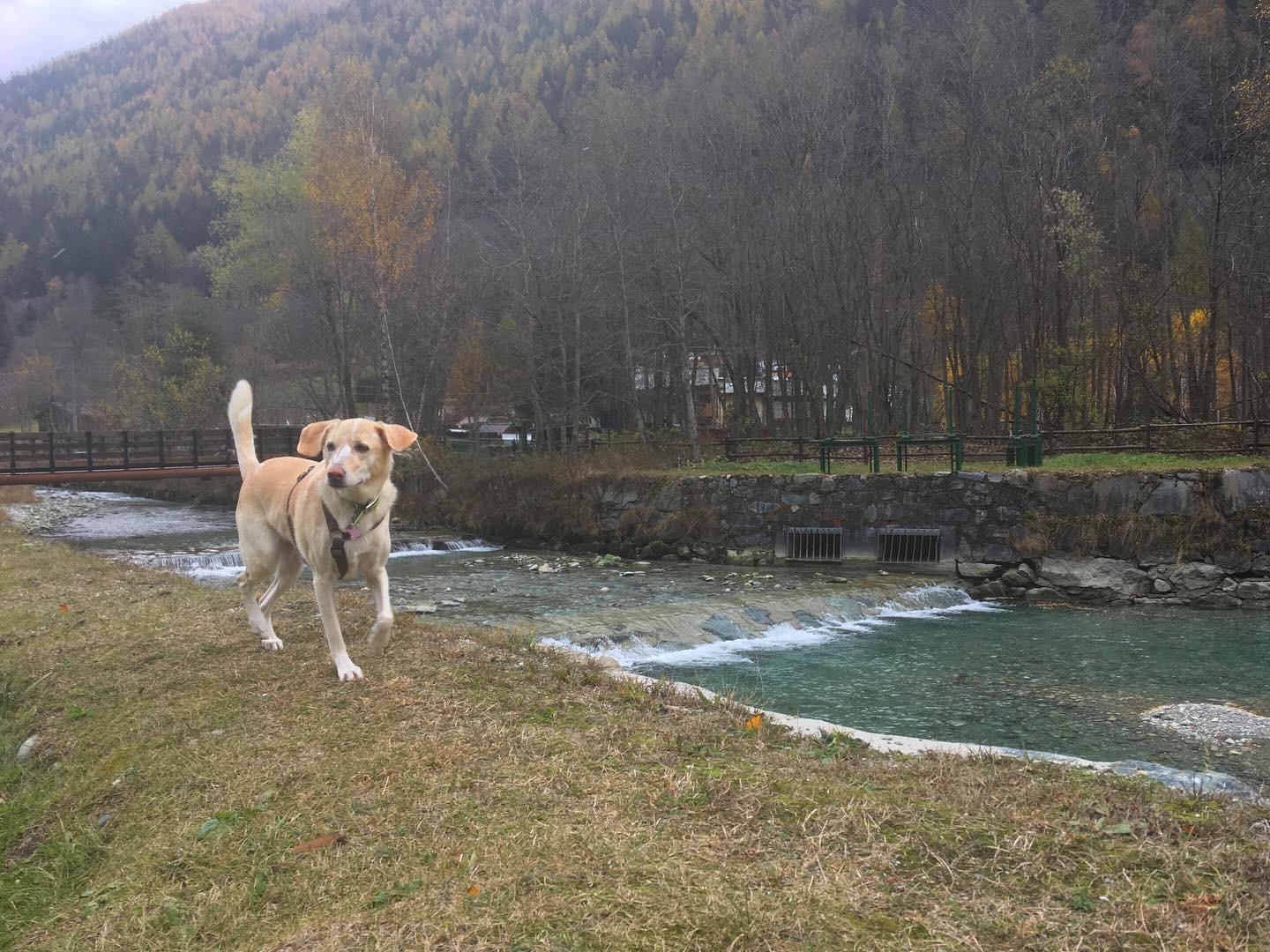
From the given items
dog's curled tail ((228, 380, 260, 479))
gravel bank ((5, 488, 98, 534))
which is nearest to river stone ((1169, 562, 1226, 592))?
dog's curled tail ((228, 380, 260, 479))

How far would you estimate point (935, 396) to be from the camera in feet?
101

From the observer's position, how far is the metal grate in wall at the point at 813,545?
64.3ft

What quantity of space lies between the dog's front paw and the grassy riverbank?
0.67ft

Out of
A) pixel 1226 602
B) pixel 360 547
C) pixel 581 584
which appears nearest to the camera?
pixel 360 547

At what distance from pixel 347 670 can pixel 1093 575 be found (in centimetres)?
1472

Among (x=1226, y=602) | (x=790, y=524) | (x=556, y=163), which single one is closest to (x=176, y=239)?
(x=556, y=163)

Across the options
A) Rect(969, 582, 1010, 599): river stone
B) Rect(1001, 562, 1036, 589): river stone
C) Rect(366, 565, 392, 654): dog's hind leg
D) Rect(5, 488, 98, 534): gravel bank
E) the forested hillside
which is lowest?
Rect(969, 582, 1010, 599): river stone

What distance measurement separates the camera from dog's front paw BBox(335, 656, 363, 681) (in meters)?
5.73

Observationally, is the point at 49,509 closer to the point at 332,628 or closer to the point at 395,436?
the point at 332,628

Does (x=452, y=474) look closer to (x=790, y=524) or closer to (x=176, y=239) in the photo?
(x=790, y=524)

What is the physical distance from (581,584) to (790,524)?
20.2ft

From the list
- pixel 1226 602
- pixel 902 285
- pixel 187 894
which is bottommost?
pixel 1226 602

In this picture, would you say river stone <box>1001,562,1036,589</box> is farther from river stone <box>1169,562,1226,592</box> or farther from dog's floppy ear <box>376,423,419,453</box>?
dog's floppy ear <box>376,423,419,453</box>

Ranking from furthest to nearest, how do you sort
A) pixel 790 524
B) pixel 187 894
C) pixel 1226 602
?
pixel 790 524 → pixel 1226 602 → pixel 187 894
